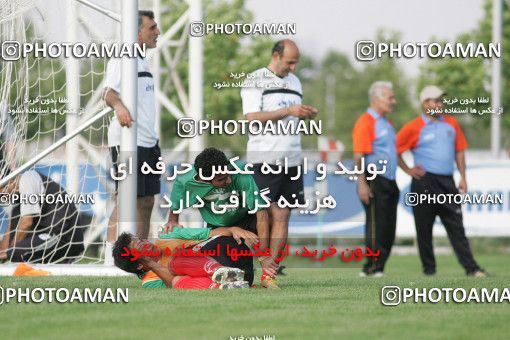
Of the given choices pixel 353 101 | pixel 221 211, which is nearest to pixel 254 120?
pixel 221 211

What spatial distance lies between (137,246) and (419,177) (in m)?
4.91

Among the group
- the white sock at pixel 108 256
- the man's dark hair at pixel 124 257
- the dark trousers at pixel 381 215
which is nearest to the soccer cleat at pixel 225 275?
the man's dark hair at pixel 124 257

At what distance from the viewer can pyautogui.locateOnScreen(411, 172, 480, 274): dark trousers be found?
1320cm

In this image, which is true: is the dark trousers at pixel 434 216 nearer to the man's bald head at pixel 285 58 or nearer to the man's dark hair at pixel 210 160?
the man's bald head at pixel 285 58

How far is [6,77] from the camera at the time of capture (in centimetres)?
1237

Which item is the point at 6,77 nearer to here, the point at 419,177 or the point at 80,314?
the point at 419,177

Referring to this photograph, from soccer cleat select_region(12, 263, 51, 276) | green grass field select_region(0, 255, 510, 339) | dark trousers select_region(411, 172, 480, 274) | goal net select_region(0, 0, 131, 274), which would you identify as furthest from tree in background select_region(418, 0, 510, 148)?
green grass field select_region(0, 255, 510, 339)

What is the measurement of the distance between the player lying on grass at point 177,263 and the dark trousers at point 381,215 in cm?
420

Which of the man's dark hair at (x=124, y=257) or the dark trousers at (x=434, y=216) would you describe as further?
the dark trousers at (x=434, y=216)

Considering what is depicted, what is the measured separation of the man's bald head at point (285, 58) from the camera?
36.4 ft

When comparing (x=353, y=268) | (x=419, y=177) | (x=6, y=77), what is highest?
(x=6, y=77)

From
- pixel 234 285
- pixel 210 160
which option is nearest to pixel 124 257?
pixel 234 285

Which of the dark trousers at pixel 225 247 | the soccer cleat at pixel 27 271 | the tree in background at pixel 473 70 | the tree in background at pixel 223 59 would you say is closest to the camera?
the dark trousers at pixel 225 247

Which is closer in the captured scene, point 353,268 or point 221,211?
point 221,211
